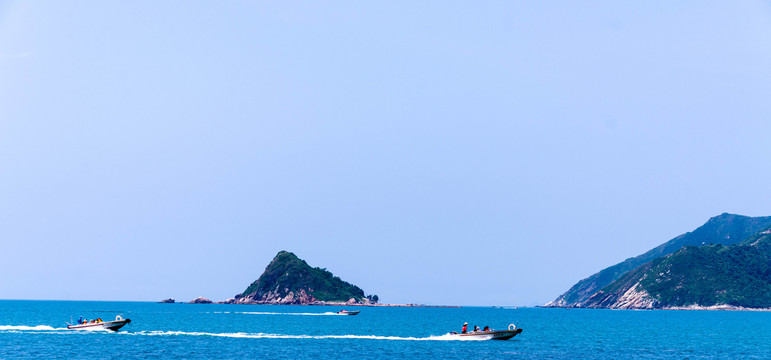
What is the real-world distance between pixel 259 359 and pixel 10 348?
1445 inches

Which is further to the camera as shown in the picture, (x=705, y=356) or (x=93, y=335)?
(x=93, y=335)

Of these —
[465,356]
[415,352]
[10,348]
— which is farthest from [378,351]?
[10,348]

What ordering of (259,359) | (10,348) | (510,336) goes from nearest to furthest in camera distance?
(259,359) → (10,348) → (510,336)

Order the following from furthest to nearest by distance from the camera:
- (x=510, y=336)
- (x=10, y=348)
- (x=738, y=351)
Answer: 1. (x=510, y=336)
2. (x=738, y=351)
3. (x=10, y=348)

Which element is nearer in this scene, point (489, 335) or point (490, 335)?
point (489, 335)

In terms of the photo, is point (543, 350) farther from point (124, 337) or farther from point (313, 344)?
point (124, 337)

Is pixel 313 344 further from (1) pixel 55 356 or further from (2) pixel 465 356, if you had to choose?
(1) pixel 55 356

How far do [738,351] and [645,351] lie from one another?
14.9 meters

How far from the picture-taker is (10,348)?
104 meters

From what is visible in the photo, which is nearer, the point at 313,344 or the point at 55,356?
the point at 55,356

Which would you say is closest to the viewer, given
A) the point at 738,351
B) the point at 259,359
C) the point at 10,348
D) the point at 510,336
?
the point at 259,359

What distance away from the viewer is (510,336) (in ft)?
405

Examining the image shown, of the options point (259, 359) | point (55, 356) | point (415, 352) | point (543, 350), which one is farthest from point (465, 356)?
point (55, 356)

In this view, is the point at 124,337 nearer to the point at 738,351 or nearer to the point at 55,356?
the point at 55,356
